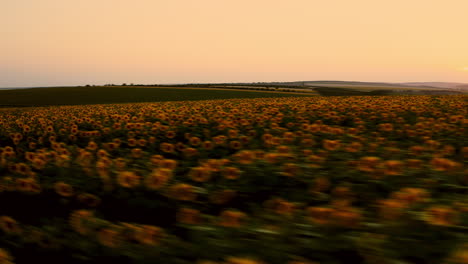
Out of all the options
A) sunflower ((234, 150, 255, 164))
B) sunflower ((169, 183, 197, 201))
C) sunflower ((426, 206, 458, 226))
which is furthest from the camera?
sunflower ((234, 150, 255, 164))

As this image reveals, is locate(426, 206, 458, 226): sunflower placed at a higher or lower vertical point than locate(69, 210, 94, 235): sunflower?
higher

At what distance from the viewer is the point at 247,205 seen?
2.88 m

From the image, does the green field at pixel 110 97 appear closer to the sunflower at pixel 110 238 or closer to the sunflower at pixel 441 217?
the sunflower at pixel 110 238

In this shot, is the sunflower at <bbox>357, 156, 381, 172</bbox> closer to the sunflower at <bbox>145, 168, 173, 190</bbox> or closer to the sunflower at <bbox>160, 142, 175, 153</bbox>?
the sunflower at <bbox>145, 168, 173, 190</bbox>

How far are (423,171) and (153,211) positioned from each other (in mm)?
2184

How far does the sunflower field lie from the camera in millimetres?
1727

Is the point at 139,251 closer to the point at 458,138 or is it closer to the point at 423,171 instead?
the point at 423,171

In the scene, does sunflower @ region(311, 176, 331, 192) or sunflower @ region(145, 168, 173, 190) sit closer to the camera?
sunflower @ region(311, 176, 331, 192)

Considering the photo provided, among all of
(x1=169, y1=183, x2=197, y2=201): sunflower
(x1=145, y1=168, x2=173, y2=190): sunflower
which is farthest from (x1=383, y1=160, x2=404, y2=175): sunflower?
(x1=145, y1=168, x2=173, y2=190): sunflower

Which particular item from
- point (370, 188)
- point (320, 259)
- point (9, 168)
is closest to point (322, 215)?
point (320, 259)

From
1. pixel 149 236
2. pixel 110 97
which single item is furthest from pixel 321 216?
pixel 110 97

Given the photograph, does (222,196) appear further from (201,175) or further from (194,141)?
(194,141)

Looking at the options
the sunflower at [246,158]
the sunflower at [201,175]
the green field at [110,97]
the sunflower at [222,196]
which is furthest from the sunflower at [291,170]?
the green field at [110,97]

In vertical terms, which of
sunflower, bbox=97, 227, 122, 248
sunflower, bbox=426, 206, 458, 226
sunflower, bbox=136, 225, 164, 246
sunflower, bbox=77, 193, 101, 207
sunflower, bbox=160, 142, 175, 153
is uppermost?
sunflower, bbox=426, 206, 458, 226
